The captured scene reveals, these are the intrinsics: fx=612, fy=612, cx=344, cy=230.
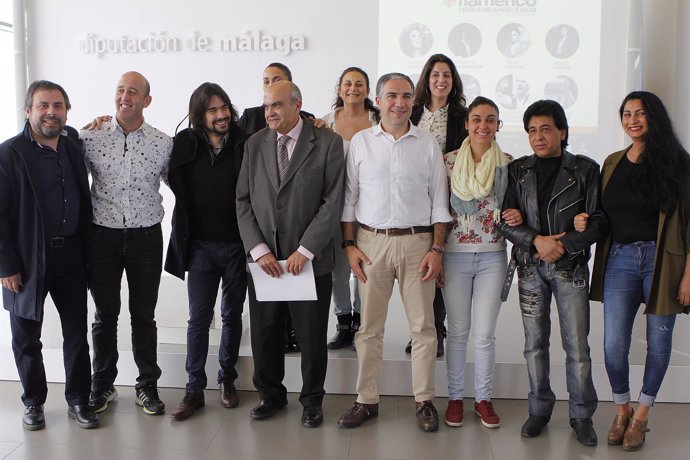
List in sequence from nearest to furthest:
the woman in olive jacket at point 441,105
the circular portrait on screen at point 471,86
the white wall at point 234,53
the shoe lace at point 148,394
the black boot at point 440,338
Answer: the shoe lace at point 148,394 → the woman in olive jacket at point 441,105 → the black boot at point 440,338 → the white wall at point 234,53 → the circular portrait on screen at point 471,86

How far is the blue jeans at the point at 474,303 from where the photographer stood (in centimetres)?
309

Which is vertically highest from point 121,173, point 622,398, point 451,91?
point 451,91

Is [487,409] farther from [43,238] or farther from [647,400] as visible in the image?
[43,238]

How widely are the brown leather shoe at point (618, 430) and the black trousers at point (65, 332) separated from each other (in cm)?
272

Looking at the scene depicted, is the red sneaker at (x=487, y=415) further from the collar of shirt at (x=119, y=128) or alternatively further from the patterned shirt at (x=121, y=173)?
the collar of shirt at (x=119, y=128)

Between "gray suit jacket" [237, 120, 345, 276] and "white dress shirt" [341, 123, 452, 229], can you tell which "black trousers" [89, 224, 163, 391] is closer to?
"gray suit jacket" [237, 120, 345, 276]

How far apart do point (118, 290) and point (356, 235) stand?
133cm

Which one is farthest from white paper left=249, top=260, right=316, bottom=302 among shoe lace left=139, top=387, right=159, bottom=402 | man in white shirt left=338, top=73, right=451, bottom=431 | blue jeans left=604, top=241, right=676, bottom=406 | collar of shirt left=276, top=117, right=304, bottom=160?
blue jeans left=604, top=241, right=676, bottom=406

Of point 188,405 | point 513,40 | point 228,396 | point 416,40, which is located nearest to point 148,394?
point 188,405

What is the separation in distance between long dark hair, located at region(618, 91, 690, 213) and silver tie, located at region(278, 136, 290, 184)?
1666 mm

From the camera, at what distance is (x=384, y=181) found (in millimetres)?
3027

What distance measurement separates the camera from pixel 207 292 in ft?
10.9

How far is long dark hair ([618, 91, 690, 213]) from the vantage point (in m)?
2.74

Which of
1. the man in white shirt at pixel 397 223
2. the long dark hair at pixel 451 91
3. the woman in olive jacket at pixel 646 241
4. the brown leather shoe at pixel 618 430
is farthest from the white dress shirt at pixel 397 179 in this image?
the brown leather shoe at pixel 618 430
